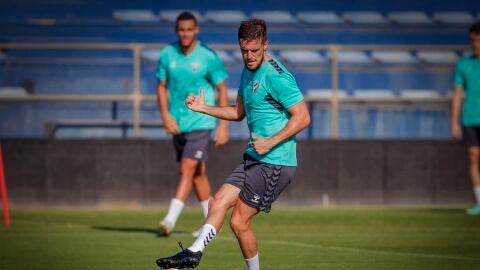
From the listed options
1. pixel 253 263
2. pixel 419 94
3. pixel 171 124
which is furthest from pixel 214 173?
pixel 253 263

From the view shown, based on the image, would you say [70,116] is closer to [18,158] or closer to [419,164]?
[18,158]

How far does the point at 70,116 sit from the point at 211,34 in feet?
12.7

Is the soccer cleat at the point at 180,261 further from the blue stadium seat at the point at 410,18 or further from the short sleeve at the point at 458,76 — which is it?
the blue stadium seat at the point at 410,18

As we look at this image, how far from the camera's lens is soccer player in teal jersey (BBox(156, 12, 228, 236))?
1521 cm

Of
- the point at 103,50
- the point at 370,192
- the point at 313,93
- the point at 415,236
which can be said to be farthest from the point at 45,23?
the point at 415,236

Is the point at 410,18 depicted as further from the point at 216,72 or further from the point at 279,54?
the point at 216,72

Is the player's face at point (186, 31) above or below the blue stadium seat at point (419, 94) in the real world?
above

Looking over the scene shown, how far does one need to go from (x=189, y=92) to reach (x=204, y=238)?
221 inches

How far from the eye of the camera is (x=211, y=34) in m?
24.5

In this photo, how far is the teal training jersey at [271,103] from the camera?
10039 millimetres

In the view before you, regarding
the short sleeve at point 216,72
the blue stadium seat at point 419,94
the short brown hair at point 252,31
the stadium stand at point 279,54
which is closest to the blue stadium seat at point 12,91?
the stadium stand at point 279,54

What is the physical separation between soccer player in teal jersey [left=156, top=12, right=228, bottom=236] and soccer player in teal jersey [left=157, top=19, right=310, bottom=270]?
16.2 ft

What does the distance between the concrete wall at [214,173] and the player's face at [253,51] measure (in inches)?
437

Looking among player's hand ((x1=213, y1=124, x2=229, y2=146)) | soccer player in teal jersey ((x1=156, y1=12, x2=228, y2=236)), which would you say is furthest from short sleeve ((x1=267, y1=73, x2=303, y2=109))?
soccer player in teal jersey ((x1=156, y1=12, x2=228, y2=236))
